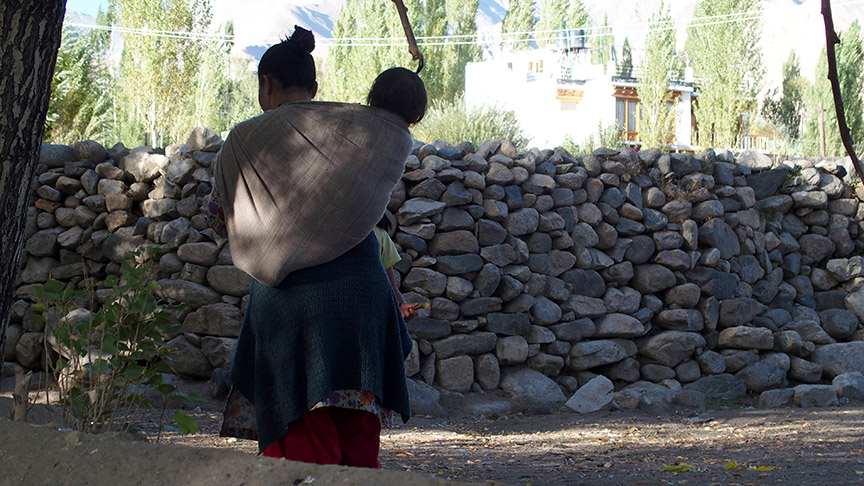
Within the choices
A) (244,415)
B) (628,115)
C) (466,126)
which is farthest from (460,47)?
(244,415)

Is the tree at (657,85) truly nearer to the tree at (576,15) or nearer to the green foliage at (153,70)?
the green foliage at (153,70)

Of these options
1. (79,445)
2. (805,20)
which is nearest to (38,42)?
(79,445)

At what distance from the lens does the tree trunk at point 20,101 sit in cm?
216

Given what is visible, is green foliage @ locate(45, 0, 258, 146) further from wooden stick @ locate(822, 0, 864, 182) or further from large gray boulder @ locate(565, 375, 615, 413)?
wooden stick @ locate(822, 0, 864, 182)

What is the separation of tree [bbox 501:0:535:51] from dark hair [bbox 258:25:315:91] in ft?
131

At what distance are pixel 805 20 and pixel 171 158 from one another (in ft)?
414

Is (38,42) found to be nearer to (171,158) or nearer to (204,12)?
(171,158)

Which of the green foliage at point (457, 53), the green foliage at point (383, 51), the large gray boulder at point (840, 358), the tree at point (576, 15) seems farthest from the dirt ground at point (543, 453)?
the tree at point (576, 15)

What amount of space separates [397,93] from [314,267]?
0.53 meters

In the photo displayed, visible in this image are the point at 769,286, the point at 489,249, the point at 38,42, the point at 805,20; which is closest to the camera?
the point at 38,42

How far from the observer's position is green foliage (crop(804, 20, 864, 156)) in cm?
2723

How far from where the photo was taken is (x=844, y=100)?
2761cm

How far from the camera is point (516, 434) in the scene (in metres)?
5.55

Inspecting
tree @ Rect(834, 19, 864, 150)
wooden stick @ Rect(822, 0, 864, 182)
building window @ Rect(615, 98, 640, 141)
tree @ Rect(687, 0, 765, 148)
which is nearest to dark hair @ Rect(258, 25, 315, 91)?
wooden stick @ Rect(822, 0, 864, 182)
